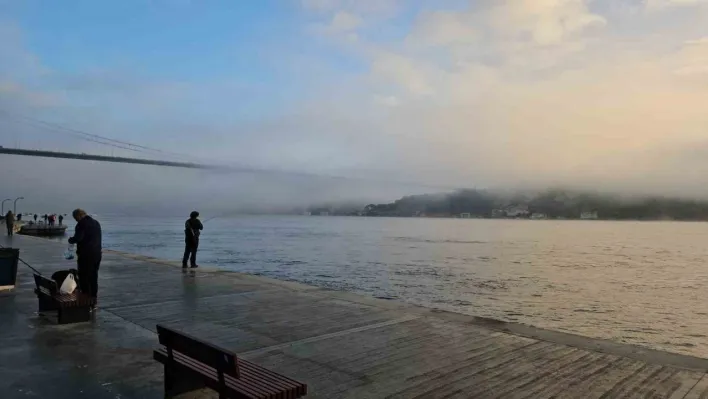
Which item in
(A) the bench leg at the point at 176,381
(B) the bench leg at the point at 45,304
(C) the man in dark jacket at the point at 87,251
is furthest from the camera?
(C) the man in dark jacket at the point at 87,251

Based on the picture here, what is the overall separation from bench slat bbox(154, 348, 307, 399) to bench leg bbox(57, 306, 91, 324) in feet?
11.0

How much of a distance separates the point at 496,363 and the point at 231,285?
6.38 m

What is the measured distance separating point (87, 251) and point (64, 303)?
111cm

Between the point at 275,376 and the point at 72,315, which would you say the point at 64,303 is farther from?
the point at 275,376

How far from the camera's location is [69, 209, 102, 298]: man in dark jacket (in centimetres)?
741

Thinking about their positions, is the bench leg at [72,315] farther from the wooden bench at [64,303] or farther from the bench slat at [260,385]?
the bench slat at [260,385]

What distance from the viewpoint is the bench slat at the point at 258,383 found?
3.42 meters

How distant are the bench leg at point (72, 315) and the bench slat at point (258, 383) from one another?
3.35 metres

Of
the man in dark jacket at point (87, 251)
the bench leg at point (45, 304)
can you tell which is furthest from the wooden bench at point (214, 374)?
the man in dark jacket at point (87, 251)

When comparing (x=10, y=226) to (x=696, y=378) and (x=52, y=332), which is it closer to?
(x=52, y=332)

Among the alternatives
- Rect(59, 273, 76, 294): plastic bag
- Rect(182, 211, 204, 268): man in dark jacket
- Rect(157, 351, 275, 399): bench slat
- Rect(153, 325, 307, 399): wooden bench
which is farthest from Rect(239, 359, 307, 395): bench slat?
Rect(182, 211, 204, 268): man in dark jacket

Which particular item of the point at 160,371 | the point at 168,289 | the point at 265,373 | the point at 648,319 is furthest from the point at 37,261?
the point at 648,319

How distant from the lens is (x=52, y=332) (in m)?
6.13

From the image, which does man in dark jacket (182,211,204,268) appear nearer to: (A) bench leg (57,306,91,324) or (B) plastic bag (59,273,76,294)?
(B) plastic bag (59,273,76,294)
